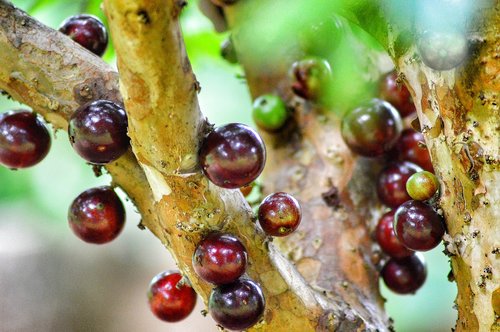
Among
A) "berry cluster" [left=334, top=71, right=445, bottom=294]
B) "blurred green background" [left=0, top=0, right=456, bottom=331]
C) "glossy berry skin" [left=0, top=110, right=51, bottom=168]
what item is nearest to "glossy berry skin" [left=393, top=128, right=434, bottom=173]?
"berry cluster" [left=334, top=71, right=445, bottom=294]

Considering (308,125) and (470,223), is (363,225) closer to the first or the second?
(308,125)

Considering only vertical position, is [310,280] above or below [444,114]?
below

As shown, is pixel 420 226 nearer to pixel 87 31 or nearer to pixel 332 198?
pixel 332 198

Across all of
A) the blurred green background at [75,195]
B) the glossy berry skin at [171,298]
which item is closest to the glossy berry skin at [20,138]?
the glossy berry skin at [171,298]

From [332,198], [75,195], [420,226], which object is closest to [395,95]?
[332,198]

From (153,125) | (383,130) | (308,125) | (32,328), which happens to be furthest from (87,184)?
(153,125)

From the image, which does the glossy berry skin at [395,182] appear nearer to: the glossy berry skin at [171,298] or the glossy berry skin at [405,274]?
the glossy berry skin at [405,274]
